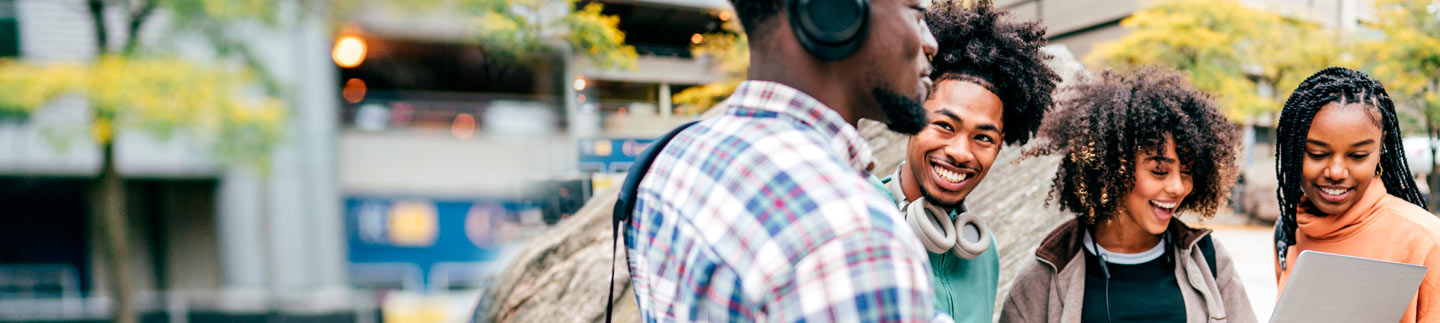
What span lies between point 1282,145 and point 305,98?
837 cm

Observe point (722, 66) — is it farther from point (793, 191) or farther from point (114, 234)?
point (793, 191)

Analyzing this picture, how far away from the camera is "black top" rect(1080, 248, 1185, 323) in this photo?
214 centimetres

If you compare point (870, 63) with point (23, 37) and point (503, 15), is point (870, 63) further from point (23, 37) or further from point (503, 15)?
point (23, 37)

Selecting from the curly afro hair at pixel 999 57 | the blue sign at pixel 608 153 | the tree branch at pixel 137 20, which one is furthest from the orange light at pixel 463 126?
the curly afro hair at pixel 999 57

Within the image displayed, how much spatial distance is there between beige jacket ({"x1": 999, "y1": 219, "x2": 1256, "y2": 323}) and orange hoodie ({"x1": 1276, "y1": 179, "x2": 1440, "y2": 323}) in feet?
1.22

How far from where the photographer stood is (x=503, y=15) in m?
7.67

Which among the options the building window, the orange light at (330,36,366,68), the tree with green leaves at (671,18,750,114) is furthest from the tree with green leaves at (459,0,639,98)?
the building window

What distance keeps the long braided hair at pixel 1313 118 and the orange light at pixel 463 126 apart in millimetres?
7809

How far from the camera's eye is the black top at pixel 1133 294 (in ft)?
7.04

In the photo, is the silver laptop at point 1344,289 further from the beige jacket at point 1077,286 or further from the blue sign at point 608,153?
the blue sign at point 608,153

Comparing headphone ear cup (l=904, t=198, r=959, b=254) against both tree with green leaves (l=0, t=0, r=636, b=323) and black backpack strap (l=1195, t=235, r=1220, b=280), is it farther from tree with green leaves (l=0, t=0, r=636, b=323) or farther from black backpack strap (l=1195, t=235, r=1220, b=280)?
tree with green leaves (l=0, t=0, r=636, b=323)

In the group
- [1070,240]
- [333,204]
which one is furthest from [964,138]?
[333,204]

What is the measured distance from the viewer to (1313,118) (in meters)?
2.33

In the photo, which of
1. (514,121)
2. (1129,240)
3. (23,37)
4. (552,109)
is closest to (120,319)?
(23,37)
